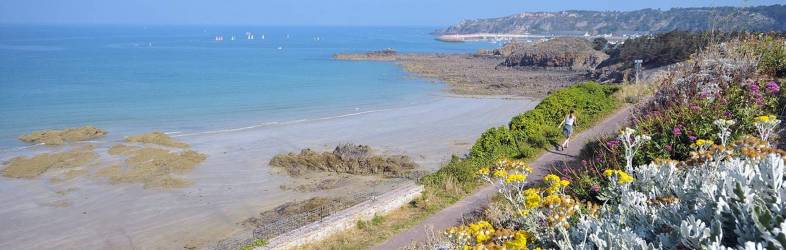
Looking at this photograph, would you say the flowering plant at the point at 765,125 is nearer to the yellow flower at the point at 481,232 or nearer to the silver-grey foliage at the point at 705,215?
the silver-grey foliage at the point at 705,215

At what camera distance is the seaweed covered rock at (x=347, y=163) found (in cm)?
1984

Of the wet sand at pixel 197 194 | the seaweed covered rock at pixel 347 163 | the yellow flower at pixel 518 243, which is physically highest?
the yellow flower at pixel 518 243

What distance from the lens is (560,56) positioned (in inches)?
2591

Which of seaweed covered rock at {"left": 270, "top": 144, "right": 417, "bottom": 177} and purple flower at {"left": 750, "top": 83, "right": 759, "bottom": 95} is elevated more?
purple flower at {"left": 750, "top": 83, "right": 759, "bottom": 95}

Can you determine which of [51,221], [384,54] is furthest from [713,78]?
[384,54]

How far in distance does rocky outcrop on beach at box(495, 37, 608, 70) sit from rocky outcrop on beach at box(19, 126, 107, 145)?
51.0m

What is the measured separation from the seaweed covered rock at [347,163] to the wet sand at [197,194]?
0.66 metres

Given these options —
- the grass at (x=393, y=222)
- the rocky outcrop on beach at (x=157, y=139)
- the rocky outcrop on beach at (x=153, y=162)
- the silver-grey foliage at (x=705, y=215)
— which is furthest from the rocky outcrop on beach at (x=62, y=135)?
the silver-grey foliage at (x=705, y=215)

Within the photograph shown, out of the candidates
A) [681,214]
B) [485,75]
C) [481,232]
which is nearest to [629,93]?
[681,214]

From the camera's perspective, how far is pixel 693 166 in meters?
5.45

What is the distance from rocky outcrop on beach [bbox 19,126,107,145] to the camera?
83.6 feet

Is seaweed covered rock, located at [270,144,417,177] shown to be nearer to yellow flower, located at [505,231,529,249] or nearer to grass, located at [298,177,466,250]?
grass, located at [298,177,466,250]

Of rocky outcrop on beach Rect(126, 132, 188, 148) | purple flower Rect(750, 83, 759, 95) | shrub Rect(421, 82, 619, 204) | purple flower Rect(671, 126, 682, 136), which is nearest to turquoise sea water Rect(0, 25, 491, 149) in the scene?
rocky outcrop on beach Rect(126, 132, 188, 148)

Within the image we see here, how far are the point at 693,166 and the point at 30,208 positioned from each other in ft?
59.1
